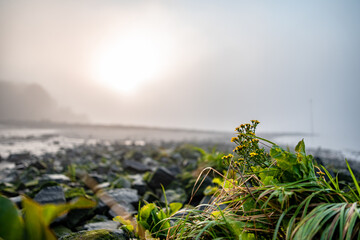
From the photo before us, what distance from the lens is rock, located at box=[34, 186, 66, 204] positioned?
3336mm

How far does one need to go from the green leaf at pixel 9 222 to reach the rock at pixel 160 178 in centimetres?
396

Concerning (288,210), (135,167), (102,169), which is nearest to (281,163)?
(288,210)

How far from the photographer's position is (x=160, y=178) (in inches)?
208

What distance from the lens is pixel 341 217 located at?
150 centimetres

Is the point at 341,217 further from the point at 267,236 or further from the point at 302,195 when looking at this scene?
the point at 267,236

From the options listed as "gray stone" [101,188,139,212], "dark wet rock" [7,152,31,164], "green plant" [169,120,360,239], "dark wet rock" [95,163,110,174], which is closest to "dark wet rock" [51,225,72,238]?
"gray stone" [101,188,139,212]

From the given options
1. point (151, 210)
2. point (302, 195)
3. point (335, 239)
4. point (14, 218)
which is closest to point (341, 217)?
point (335, 239)

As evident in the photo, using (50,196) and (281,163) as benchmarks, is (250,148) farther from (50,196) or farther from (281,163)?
(50,196)

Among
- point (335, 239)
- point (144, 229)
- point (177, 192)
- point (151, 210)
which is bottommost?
point (177, 192)

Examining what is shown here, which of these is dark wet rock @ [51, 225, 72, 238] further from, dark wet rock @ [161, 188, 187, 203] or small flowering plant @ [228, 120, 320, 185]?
small flowering plant @ [228, 120, 320, 185]

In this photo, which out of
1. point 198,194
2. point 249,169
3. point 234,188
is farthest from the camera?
point 198,194

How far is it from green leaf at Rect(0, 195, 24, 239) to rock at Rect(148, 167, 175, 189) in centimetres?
396

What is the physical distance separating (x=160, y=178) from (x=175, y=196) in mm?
781

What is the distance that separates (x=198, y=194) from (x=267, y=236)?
94.9 inches
